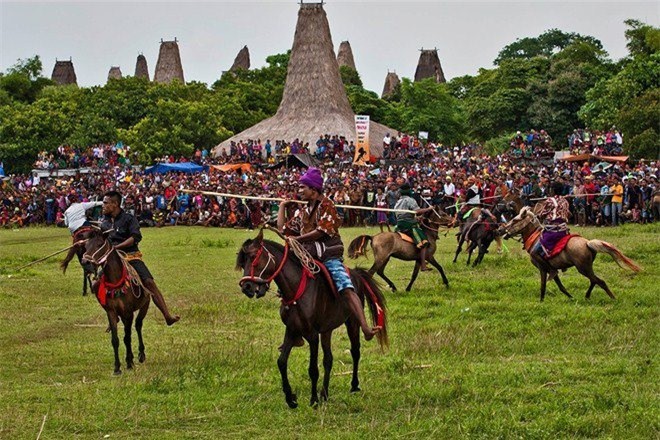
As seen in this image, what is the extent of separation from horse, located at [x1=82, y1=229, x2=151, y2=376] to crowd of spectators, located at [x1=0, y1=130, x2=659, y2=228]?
9707 millimetres

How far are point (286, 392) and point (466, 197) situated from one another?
658 inches

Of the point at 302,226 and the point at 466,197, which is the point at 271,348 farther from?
the point at 466,197

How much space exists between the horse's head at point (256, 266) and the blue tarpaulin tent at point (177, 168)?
134ft

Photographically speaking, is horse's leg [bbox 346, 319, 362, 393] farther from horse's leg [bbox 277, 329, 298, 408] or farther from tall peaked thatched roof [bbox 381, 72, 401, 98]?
tall peaked thatched roof [bbox 381, 72, 401, 98]

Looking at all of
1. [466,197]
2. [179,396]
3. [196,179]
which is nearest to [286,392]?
[179,396]

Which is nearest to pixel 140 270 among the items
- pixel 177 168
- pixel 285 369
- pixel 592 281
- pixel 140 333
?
pixel 140 333

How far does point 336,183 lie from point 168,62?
208 ft

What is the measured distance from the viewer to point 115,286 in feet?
40.4

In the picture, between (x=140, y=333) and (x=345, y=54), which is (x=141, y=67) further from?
(x=140, y=333)

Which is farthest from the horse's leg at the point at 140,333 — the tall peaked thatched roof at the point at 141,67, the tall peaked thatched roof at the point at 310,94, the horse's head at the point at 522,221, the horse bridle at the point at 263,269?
the tall peaked thatched roof at the point at 141,67

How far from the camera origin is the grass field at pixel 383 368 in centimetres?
909

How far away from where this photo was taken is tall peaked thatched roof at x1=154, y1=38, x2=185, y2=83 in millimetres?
97750

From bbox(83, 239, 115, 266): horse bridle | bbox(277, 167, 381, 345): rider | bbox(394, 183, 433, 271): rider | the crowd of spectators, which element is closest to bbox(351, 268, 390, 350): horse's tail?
bbox(277, 167, 381, 345): rider

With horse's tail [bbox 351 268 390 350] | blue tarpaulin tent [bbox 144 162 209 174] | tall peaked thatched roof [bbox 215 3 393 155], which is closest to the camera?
horse's tail [bbox 351 268 390 350]
